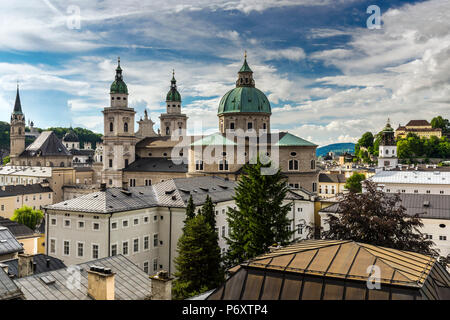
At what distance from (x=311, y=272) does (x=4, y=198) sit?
60345 mm

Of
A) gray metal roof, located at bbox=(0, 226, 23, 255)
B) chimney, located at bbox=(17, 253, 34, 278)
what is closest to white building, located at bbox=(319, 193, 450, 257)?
chimney, located at bbox=(17, 253, 34, 278)

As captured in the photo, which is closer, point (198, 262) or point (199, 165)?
point (198, 262)

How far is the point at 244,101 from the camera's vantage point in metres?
58.8

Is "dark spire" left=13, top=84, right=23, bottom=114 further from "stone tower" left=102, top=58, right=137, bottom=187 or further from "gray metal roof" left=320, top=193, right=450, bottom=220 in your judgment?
"gray metal roof" left=320, top=193, right=450, bottom=220

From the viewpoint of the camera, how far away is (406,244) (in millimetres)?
19500

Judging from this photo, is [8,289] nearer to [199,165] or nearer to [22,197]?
[199,165]

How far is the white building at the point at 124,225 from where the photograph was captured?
27.1m

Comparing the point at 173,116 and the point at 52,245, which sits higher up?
the point at 173,116

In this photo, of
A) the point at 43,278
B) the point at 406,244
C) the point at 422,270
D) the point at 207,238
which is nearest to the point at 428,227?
the point at 406,244

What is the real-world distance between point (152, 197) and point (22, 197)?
39772 mm

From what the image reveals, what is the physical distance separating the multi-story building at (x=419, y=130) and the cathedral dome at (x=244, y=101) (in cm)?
9141

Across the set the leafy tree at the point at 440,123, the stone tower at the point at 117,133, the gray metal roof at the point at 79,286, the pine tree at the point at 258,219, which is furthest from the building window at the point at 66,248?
the leafy tree at the point at 440,123

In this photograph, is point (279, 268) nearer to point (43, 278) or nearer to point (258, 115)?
point (43, 278)

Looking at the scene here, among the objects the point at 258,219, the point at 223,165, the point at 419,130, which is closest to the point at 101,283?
the point at 258,219
